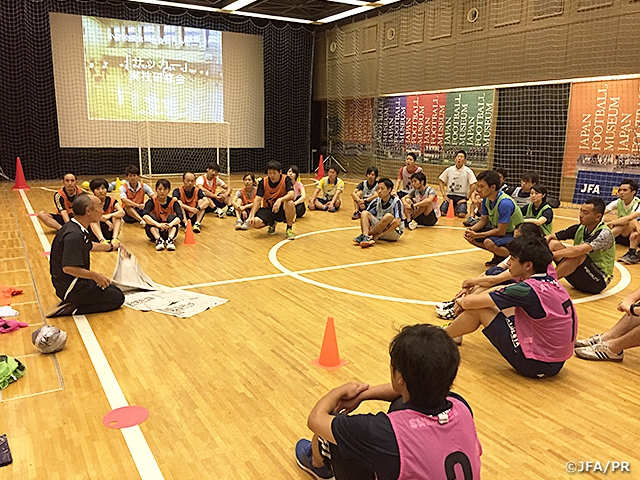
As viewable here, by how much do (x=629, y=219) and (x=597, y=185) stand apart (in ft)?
14.9

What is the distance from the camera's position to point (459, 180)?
10.4 meters

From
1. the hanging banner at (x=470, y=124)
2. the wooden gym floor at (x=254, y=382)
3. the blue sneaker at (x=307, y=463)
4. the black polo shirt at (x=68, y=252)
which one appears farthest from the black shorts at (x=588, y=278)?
the hanging banner at (x=470, y=124)

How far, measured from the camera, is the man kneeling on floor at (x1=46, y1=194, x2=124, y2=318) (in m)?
4.32

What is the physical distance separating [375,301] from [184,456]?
285 centimetres

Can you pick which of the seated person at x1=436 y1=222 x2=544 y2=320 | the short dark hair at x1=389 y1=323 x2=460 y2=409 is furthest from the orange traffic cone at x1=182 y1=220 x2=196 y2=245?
the short dark hair at x1=389 y1=323 x2=460 y2=409

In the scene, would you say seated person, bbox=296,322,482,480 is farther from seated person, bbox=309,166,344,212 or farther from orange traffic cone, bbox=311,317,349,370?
seated person, bbox=309,166,344,212

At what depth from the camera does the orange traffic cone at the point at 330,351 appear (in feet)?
12.4

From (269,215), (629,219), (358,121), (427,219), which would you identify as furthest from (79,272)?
(358,121)

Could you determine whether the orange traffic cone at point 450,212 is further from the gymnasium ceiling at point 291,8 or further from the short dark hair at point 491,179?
the gymnasium ceiling at point 291,8

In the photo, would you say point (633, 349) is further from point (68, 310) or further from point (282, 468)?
point (68, 310)

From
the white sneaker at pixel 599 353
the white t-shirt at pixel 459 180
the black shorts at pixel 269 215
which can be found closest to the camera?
the white sneaker at pixel 599 353

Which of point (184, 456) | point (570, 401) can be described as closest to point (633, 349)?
point (570, 401)

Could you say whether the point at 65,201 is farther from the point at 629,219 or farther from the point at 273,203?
the point at 629,219

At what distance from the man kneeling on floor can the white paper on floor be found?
29 centimetres
